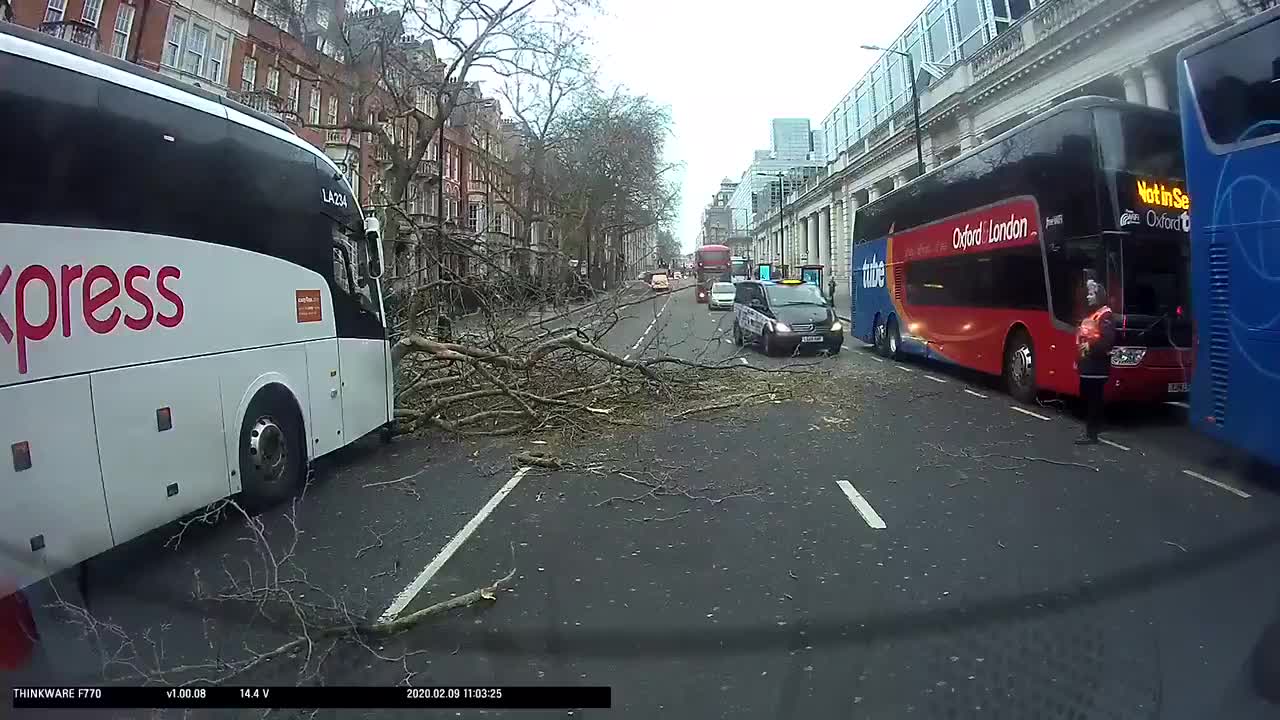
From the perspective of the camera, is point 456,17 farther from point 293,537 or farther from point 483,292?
point 293,537

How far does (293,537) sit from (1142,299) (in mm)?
9519

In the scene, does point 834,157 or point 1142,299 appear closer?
point 1142,299

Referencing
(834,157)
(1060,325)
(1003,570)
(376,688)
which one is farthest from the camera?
(834,157)

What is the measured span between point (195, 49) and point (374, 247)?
1522 centimetres

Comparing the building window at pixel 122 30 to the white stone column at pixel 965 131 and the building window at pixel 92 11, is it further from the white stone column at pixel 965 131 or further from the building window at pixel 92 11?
the white stone column at pixel 965 131

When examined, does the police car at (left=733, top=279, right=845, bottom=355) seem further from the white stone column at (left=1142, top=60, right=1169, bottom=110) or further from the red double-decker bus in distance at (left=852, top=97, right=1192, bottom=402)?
the white stone column at (left=1142, top=60, right=1169, bottom=110)

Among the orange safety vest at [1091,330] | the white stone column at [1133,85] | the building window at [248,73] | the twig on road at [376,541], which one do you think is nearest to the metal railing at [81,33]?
the building window at [248,73]

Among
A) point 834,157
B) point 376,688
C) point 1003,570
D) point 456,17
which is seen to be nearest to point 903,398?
point 1003,570

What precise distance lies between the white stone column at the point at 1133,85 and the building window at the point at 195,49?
23.1m

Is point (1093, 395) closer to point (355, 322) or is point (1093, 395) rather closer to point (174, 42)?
point (355, 322)

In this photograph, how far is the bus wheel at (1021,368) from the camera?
11516 millimetres

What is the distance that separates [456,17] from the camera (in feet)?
66.7

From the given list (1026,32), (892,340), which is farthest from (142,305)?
(1026,32)

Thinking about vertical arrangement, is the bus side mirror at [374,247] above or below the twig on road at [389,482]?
above
